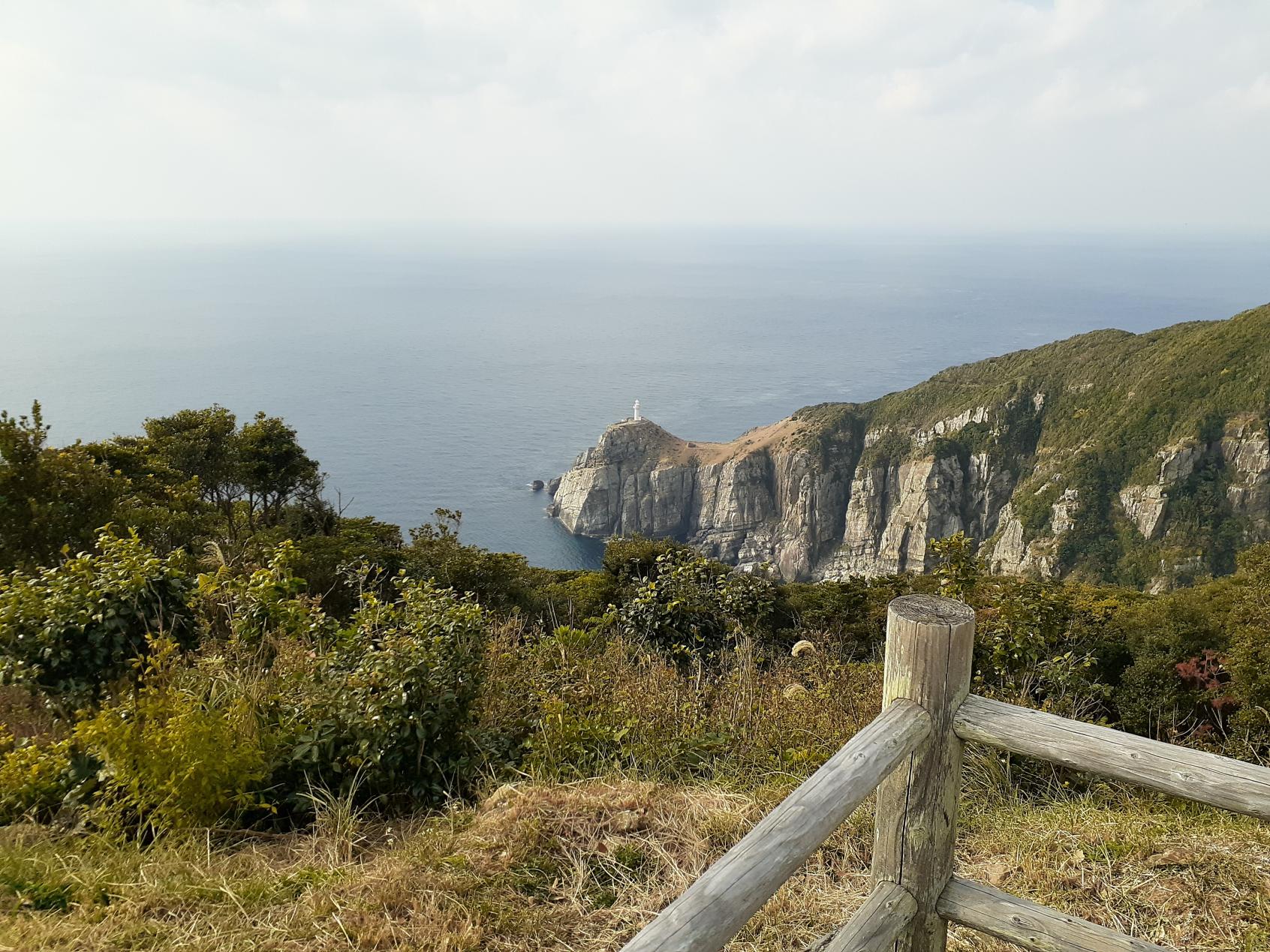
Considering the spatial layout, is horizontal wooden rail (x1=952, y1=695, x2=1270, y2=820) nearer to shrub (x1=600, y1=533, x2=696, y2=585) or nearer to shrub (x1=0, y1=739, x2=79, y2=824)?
shrub (x1=0, y1=739, x2=79, y2=824)

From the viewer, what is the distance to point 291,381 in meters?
104

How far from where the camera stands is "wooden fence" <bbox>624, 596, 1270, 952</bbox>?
1.65 metres

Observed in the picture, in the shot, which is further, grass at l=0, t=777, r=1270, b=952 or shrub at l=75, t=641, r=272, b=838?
shrub at l=75, t=641, r=272, b=838

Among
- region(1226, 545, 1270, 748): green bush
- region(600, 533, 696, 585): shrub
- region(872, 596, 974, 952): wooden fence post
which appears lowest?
region(600, 533, 696, 585): shrub

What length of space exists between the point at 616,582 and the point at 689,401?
88.6 meters

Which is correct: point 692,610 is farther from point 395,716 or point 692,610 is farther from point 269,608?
point 395,716

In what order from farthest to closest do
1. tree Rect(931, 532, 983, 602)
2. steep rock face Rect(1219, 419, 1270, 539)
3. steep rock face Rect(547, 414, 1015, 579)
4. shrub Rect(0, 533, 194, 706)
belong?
steep rock face Rect(547, 414, 1015, 579), steep rock face Rect(1219, 419, 1270, 539), tree Rect(931, 532, 983, 602), shrub Rect(0, 533, 194, 706)

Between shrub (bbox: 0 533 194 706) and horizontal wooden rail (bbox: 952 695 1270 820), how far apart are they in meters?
3.41

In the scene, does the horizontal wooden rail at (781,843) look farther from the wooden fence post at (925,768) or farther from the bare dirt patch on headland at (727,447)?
the bare dirt patch on headland at (727,447)

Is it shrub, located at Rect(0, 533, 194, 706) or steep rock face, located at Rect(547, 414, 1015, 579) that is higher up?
shrub, located at Rect(0, 533, 194, 706)

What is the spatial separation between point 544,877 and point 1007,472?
225 feet

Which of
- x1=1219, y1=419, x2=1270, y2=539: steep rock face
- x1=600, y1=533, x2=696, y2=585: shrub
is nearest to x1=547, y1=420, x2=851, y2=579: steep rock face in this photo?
x1=1219, y1=419, x2=1270, y2=539: steep rock face

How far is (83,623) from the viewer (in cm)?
367

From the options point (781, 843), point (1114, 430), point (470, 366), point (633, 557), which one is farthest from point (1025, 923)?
point (470, 366)
